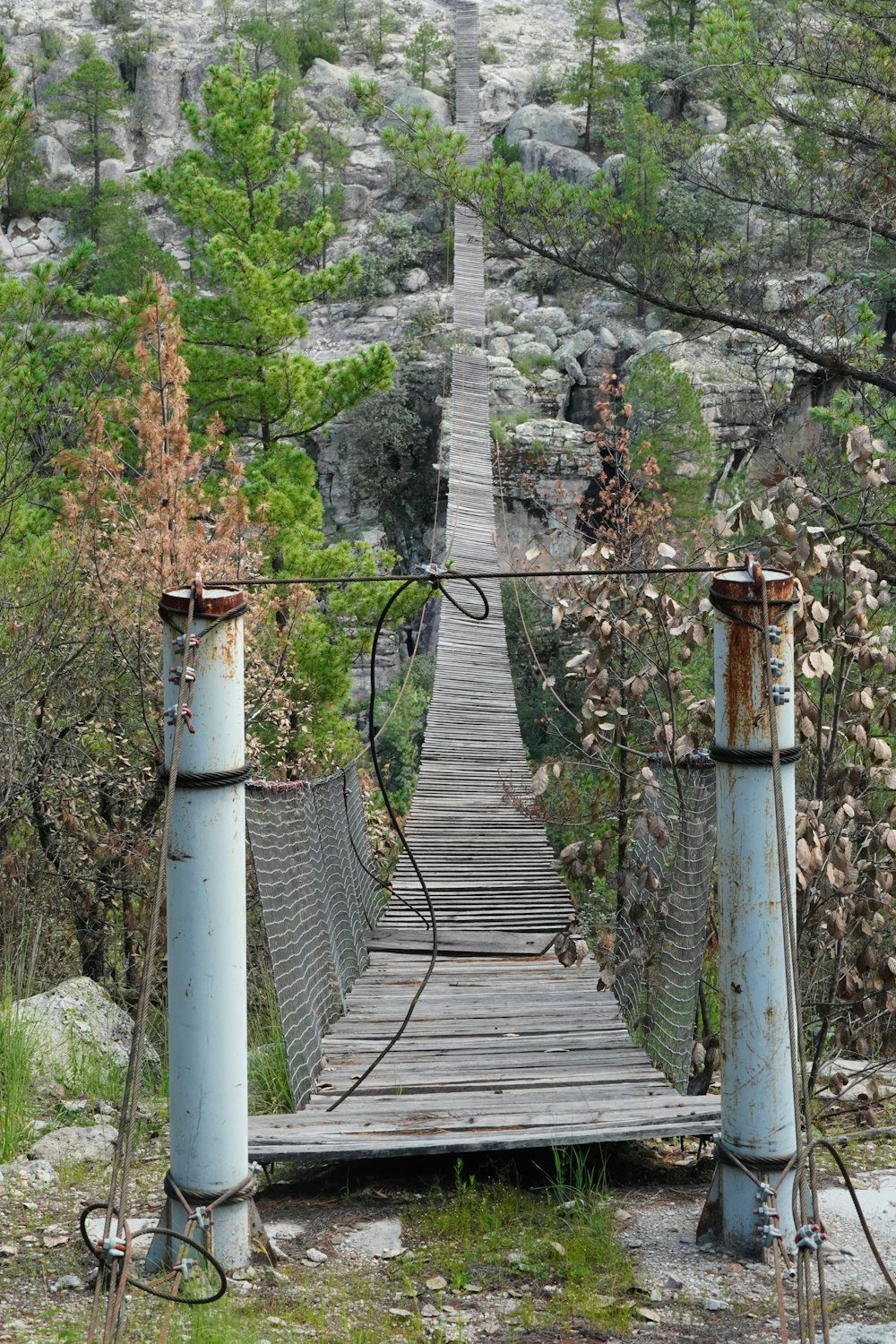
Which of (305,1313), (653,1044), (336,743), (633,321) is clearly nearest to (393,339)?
(633,321)

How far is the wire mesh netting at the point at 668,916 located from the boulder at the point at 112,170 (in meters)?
25.5

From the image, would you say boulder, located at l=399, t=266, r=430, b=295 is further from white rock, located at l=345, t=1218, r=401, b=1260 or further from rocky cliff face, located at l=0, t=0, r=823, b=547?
white rock, located at l=345, t=1218, r=401, b=1260

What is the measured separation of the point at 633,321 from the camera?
1884cm

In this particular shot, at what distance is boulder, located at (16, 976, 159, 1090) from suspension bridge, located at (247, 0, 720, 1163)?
1.65 feet

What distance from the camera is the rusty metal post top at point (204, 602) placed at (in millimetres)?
1910

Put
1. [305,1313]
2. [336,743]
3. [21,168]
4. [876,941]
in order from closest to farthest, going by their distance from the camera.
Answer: [305,1313], [876,941], [336,743], [21,168]

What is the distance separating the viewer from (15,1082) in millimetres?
2674

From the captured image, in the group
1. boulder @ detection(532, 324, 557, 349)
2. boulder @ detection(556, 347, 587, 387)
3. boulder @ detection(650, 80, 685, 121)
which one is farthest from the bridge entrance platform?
boulder @ detection(650, 80, 685, 121)

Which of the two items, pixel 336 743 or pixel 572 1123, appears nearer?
pixel 572 1123

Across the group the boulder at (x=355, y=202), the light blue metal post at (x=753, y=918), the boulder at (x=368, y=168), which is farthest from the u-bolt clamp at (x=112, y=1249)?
the boulder at (x=368, y=168)

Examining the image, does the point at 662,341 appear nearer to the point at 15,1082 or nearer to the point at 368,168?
the point at 368,168

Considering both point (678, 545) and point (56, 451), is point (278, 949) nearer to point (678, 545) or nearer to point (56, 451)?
point (56, 451)

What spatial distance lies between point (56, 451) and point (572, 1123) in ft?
9.84

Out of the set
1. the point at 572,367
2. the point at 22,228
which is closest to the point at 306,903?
the point at 572,367
